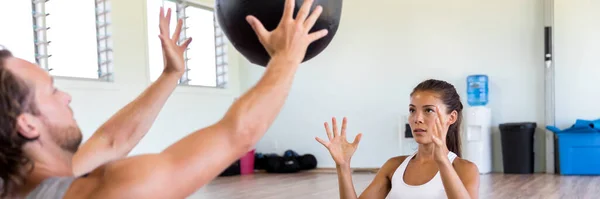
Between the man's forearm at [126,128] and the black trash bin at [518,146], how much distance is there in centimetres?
566

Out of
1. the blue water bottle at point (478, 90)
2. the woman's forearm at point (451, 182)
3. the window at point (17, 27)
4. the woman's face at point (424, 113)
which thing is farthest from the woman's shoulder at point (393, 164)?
the blue water bottle at point (478, 90)

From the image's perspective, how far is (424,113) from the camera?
1957 mm

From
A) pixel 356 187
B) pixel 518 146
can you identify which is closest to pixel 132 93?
pixel 356 187

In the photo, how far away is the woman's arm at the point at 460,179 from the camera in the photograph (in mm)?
1642

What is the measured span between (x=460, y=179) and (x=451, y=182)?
0.14 metres

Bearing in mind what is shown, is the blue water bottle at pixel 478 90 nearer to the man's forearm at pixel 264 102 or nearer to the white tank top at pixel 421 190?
the white tank top at pixel 421 190

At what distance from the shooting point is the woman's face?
1.92 m

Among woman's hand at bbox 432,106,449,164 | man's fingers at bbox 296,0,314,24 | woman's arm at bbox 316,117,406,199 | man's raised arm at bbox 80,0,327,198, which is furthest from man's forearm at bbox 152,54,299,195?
woman's arm at bbox 316,117,406,199

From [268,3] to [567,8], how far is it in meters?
5.93

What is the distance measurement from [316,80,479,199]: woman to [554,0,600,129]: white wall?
4.85 meters

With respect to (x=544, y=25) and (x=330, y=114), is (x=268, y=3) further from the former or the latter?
(x=330, y=114)

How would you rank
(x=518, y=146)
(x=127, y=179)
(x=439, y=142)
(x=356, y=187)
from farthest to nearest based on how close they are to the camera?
(x=518, y=146)
(x=356, y=187)
(x=439, y=142)
(x=127, y=179)

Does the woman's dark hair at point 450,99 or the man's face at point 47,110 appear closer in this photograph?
the man's face at point 47,110

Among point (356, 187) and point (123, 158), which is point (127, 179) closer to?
point (123, 158)
